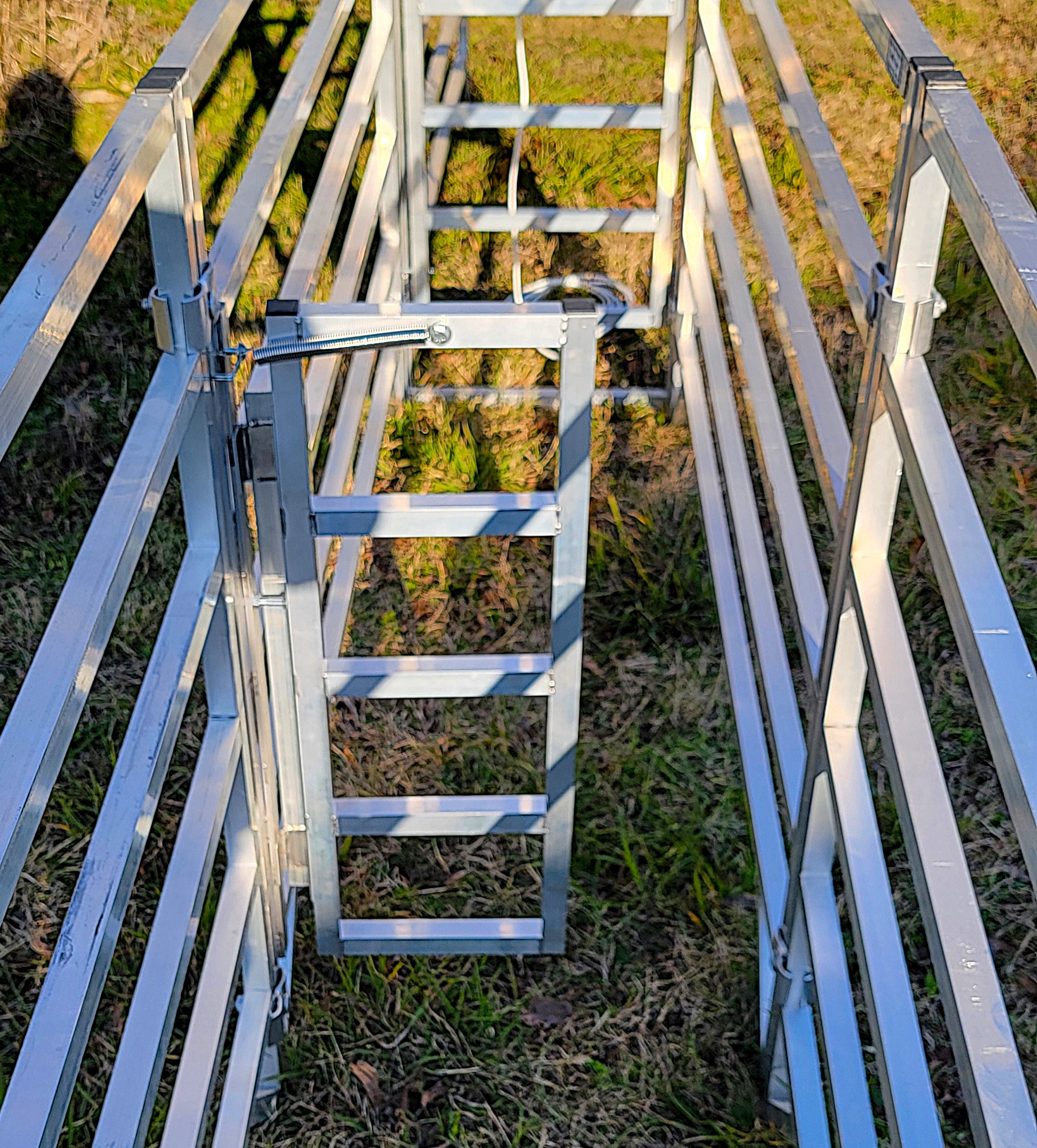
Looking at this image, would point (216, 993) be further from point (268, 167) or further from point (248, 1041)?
point (268, 167)

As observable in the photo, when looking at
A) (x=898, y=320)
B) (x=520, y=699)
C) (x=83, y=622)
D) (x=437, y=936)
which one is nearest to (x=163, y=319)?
(x=83, y=622)

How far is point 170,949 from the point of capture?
1.57 metres

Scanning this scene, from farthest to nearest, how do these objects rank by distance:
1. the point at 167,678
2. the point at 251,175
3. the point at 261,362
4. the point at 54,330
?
the point at 251,175, the point at 261,362, the point at 167,678, the point at 54,330

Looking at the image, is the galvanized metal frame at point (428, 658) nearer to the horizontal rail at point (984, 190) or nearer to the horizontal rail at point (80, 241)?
the horizontal rail at point (80, 241)

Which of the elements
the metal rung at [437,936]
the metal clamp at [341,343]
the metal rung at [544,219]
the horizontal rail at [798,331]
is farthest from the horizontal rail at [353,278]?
the metal rung at [437,936]

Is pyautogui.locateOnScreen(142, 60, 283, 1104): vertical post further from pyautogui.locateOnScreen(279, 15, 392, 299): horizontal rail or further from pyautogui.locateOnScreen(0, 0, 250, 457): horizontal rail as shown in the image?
pyautogui.locateOnScreen(279, 15, 392, 299): horizontal rail

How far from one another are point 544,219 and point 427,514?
1.98 m

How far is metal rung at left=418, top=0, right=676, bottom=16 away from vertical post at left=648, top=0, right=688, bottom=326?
0.72 feet

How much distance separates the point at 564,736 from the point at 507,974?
496 millimetres

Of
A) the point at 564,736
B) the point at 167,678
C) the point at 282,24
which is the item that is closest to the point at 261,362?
the point at 167,678

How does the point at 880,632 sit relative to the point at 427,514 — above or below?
above

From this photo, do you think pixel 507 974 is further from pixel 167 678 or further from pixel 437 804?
pixel 167 678

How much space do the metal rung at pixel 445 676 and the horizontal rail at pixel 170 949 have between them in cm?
28

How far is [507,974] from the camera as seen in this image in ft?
7.99
